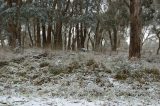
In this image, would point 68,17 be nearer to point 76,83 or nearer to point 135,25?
point 135,25

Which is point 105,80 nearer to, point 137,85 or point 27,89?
point 137,85

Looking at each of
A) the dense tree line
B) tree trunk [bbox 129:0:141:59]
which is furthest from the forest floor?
the dense tree line

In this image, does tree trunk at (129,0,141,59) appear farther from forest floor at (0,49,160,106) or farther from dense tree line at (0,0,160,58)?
forest floor at (0,49,160,106)

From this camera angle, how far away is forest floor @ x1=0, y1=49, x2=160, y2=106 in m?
9.14

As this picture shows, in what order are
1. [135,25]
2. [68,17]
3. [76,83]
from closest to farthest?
[76,83] → [135,25] → [68,17]

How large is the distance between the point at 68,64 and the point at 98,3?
1216cm

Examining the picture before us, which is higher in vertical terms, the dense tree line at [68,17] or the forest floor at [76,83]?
the dense tree line at [68,17]

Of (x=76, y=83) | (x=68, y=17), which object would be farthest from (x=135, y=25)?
(x=68, y=17)

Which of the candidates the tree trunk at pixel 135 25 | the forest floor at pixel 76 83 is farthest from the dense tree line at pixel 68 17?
the forest floor at pixel 76 83

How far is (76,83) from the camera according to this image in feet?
35.8

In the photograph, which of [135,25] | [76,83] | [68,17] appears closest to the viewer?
[76,83]

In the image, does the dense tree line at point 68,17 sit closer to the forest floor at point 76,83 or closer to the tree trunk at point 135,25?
the tree trunk at point 135,25

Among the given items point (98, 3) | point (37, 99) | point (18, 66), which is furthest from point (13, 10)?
point (37, 99)

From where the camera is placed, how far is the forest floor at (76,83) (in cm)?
914
